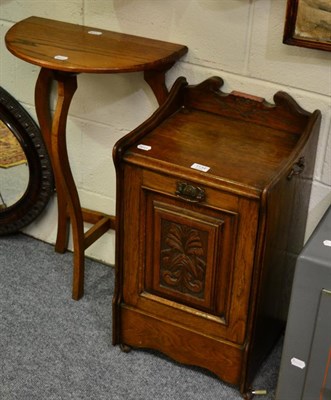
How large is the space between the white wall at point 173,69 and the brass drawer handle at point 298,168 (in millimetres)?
190

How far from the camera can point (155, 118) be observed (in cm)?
239

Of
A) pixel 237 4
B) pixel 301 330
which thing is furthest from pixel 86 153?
pixel 301 330

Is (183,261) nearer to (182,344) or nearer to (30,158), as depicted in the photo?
(182,344)

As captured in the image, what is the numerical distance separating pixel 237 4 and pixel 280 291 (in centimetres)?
96

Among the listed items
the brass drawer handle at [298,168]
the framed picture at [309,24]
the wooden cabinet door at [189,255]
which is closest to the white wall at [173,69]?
the framed picture at [309,24]

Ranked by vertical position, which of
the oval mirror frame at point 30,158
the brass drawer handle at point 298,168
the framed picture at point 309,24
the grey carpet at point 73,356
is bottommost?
the grey carpet at point 73,356

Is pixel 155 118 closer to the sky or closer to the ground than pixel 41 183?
closer to the sky

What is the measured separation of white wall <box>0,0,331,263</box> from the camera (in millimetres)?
2342

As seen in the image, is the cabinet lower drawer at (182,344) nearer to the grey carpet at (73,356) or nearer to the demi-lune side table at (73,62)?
the grey carpet at (73,356)

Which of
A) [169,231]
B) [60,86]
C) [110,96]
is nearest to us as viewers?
[169,231]

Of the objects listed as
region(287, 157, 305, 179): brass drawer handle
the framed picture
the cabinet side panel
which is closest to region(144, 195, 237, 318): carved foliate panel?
the cabinet side panel

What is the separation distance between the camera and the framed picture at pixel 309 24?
7.18 ft

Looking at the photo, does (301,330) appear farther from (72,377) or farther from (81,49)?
(81,49)

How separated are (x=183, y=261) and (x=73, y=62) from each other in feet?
2.33
